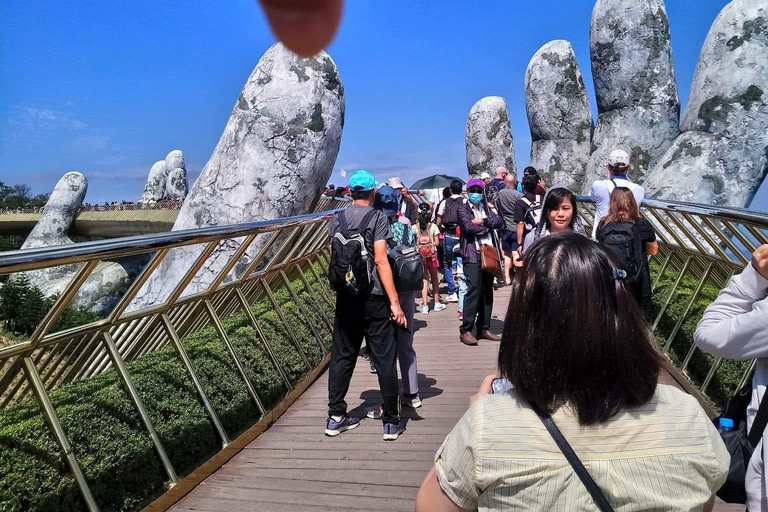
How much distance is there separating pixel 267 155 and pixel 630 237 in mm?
5309

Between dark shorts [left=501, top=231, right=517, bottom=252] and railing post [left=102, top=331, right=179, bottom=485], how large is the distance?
660 centimetres

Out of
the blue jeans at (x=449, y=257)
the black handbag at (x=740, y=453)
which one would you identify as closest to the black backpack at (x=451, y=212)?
the blue jeans at (x=449, y=257)

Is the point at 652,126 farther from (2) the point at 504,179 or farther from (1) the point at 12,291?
(1) the point at 12,291

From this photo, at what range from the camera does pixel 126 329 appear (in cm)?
405

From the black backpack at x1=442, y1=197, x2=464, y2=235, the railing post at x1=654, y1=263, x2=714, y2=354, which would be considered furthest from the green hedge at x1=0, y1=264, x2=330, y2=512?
the railing post at x1=654, y1=263, x2=714, y2=354

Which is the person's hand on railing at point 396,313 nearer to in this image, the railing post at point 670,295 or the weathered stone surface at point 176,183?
the railing post at point 670,295

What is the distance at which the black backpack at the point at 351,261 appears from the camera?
4098 millimetres

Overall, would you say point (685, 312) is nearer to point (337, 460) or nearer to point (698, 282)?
point (698, 282)

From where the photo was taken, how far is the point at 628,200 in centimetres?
437

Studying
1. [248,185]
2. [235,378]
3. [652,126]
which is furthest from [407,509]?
[652,126]

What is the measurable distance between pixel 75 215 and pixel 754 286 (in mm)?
26406

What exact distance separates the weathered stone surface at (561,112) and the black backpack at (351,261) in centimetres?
1298

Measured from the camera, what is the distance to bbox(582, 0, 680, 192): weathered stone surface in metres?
12.8

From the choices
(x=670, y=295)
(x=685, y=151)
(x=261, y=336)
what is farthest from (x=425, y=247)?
(x=685, y=151)
